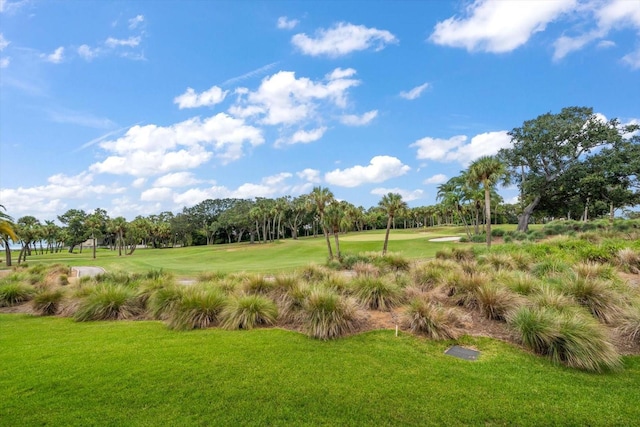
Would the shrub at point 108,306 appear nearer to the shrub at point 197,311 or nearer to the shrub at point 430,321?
the shrub at point 197,311

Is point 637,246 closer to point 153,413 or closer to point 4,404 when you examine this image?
point 153,413

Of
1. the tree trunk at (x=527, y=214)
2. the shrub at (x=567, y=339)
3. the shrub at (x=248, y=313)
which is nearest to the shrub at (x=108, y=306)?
the shrub at (x=248, y=313)

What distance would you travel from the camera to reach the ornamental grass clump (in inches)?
276

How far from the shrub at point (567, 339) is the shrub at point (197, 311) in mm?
6646

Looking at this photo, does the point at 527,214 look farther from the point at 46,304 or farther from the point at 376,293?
the point at 46,304

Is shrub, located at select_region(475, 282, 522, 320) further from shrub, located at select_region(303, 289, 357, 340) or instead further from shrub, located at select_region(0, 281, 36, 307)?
shrub, located at select_region(0, 281, 36, 307)

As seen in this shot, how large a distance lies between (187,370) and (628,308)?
8.84 m

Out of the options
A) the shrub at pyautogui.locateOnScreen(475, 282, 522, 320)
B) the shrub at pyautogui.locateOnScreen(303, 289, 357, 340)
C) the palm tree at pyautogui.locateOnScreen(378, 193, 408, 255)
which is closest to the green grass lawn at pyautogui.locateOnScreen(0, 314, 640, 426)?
the shrub at pyautogui.locateOnScreen(303, 289, 357, 340)

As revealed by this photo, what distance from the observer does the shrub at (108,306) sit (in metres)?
8.36

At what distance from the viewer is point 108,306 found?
8555 mm

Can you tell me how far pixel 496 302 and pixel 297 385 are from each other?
5.39 meters

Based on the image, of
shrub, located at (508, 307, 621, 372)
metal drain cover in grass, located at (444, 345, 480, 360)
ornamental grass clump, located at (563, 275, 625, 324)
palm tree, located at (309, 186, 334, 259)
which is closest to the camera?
shrub, located at (508, 307, 621, 372)

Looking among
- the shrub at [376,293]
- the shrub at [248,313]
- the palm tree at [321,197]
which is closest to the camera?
the shrub at [248,313]

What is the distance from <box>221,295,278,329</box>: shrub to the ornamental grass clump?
740cm
